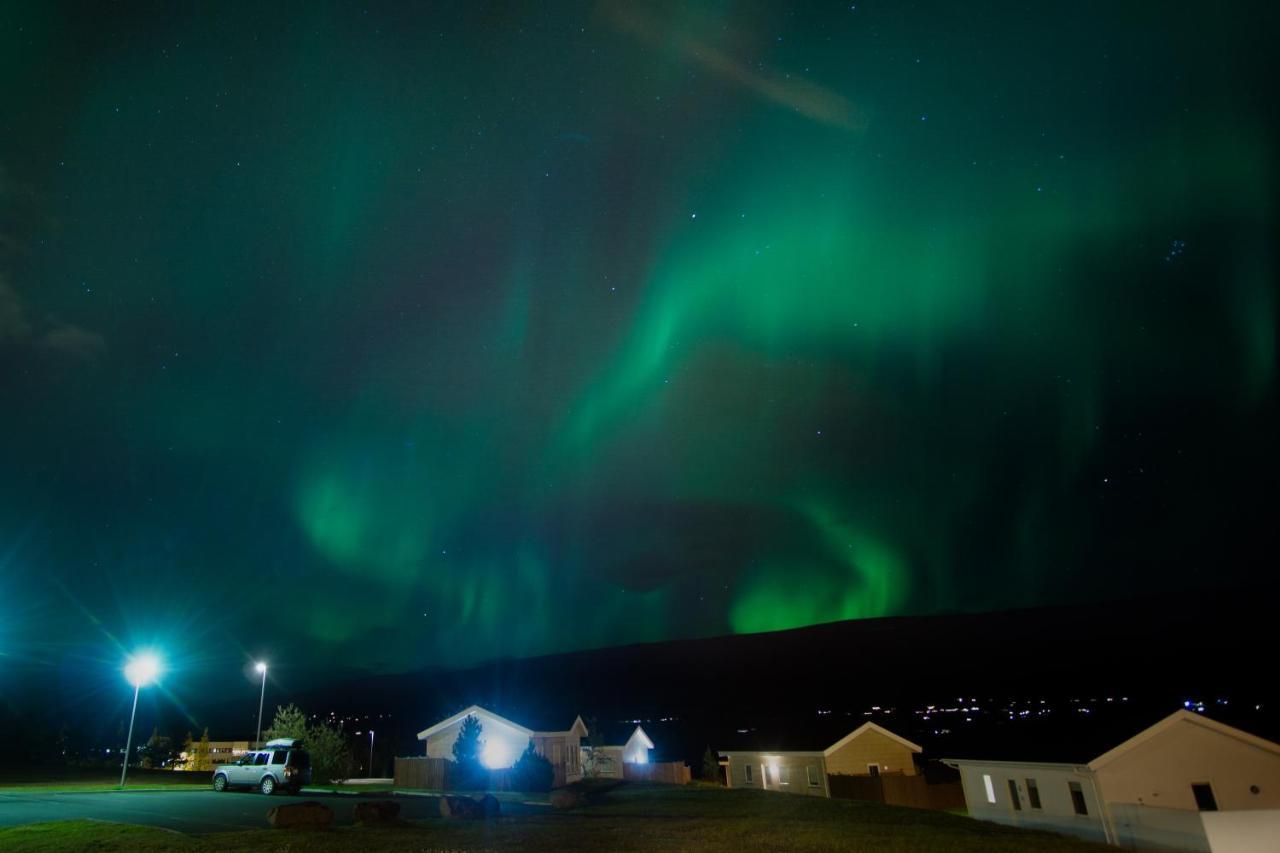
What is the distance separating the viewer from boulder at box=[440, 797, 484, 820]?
2688 centimetres

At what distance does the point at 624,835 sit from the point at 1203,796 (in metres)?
24.0

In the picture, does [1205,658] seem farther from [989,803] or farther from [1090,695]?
[989,803]

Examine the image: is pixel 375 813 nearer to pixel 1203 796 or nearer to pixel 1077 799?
pixel 1077 799

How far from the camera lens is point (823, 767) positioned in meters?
54.0

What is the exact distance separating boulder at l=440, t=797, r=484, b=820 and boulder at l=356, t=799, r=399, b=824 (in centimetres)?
322

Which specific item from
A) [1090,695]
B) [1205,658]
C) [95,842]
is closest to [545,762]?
[95,842]

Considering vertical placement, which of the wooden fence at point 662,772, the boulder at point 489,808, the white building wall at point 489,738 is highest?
the white building wall at point 489,738

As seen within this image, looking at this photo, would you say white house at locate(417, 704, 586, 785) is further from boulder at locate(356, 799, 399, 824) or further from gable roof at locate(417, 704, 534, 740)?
boulder at locate(356, 799, 399, 824)

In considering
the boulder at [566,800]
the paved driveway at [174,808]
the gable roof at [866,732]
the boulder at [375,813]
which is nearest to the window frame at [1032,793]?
the gable roof at [866,732]

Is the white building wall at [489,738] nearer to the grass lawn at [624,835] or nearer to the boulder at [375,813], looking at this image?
the grass lawn at [624,835]

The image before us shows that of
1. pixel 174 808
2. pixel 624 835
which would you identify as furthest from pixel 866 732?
pixel 174 808

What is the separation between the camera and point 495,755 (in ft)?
184

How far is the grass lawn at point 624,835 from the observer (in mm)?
19125

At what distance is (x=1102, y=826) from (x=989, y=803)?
1001 cm
